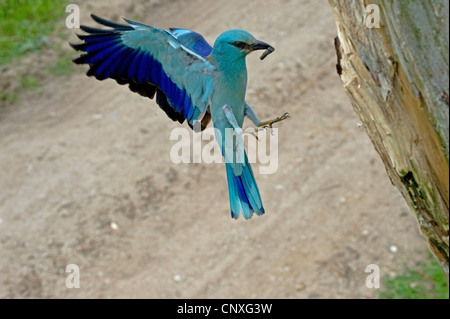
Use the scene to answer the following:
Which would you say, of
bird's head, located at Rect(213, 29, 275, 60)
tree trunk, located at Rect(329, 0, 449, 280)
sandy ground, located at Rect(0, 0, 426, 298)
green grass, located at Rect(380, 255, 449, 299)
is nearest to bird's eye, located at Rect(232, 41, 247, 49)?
bird's head, located at Rect(213, 29, 275, 60)

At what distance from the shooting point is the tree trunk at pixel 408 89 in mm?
1913

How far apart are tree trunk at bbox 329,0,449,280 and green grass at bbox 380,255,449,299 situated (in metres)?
2.84

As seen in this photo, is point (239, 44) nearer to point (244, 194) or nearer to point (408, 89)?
point (244, 194)

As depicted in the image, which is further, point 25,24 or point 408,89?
point 25,24

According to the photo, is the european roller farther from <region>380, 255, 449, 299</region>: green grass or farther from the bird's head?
<region>380, 255, 449, 299</region>: green grass

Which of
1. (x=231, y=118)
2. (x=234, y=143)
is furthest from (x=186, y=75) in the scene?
(x=234, y=143)

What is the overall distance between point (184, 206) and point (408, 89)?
4.04 m

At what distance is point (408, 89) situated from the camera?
6.60 feet

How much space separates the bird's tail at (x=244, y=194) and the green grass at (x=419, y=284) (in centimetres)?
247

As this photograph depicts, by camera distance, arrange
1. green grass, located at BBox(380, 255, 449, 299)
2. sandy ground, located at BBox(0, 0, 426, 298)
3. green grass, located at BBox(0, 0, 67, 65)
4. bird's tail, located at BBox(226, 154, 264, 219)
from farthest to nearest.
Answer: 1. green grass, located at BBox(0, 0, 67, 65)
2. sandy ground, located at BBox(0, 0, 426, 298)
3. green grass, located at BBox(380, 255, 449, 299)
4. bird's tail, located at BBox(226, 154, 264, 219)

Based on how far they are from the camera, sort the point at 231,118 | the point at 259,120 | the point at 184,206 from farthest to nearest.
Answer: the point at 184,206 < the point at 259,120 < the point at 231,118

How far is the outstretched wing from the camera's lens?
296 centimetres

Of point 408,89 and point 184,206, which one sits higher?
point 184,206

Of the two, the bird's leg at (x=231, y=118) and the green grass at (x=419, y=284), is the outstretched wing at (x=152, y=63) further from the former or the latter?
the green grass at (x=419, y=284)
